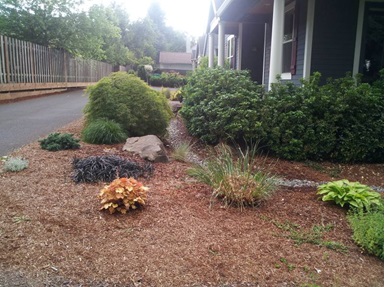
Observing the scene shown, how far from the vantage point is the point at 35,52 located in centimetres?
1641

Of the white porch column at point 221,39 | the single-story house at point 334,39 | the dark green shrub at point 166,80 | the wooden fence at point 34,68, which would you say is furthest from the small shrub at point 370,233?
the dark green shrub at point 166,80

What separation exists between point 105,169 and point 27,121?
18.6 feet

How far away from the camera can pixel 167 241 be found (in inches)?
131

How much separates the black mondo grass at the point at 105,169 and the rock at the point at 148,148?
557mm

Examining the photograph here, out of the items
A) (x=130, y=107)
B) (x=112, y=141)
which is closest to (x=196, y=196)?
(x=112, y=141)

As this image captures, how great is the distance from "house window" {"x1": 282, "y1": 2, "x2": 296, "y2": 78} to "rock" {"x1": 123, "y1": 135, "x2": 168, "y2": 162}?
4.43m

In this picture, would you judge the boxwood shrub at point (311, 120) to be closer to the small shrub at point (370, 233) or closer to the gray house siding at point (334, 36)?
the gray house siding at point (334, 36)

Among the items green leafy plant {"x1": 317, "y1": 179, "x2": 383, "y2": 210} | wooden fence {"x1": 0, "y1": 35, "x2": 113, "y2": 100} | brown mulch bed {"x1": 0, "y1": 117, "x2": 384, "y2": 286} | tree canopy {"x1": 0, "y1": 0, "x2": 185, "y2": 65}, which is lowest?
brown mulch bed {"x1": 0, "y1": 117, "x2": 384, "y2": 286}

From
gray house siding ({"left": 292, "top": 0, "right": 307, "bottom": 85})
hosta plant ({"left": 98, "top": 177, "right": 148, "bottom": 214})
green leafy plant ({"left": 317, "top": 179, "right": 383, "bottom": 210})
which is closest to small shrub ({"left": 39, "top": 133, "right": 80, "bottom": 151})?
hosta plant ({"left": 98, "top": 177, "right": 148, "bottom": 214})

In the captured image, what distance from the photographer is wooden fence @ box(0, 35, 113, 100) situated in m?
13.8

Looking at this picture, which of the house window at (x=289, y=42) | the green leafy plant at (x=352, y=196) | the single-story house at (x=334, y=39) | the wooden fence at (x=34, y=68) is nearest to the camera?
the green leafy plant at (x=352, y=196)

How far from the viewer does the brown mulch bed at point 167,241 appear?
284 cm

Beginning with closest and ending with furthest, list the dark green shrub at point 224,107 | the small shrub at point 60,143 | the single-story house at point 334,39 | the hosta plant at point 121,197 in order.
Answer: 1. the hosta plant at point 121,197
2. the small shrub at point 60,143
3. the dark green shrub at point 224,107
4. the single-story house at point 334,39

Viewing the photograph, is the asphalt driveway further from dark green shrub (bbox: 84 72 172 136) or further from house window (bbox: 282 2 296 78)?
house window (bbox: 282 2 296 78)
